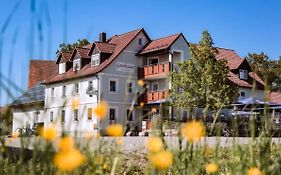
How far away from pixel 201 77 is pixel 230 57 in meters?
17.3

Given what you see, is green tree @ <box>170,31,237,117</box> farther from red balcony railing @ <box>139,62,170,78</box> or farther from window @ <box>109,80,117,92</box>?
window @ <box>109,80,117,92</box>

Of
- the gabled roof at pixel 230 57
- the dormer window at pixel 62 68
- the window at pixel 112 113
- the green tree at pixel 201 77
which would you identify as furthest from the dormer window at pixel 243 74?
the dormer window at pixel 62 68

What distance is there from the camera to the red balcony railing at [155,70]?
113 feet

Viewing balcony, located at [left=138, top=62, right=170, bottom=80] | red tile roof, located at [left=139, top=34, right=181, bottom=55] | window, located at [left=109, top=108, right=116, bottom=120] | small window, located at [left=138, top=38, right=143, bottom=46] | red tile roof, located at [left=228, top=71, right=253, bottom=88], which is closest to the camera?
window, located at [left=109, top=108, right=116, bottom=120]

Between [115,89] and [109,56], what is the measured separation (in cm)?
327

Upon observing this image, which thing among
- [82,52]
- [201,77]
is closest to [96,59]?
[82,52]

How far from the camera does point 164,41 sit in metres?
36.4

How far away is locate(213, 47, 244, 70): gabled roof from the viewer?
43.6m

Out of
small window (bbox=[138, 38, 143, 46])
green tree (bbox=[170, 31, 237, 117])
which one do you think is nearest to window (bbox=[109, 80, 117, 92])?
small window (bbox=[138, 38, 143, 46])

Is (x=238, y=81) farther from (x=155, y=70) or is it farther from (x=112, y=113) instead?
(x=112, y=113)

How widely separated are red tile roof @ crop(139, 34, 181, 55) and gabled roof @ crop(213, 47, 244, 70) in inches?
320

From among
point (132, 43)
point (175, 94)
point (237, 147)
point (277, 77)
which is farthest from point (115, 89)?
point (237, 147)

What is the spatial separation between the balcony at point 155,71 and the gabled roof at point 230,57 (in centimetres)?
963

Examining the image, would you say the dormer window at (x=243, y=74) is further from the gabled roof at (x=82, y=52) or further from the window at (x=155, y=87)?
the gabled roof at (x=82, y=52)
